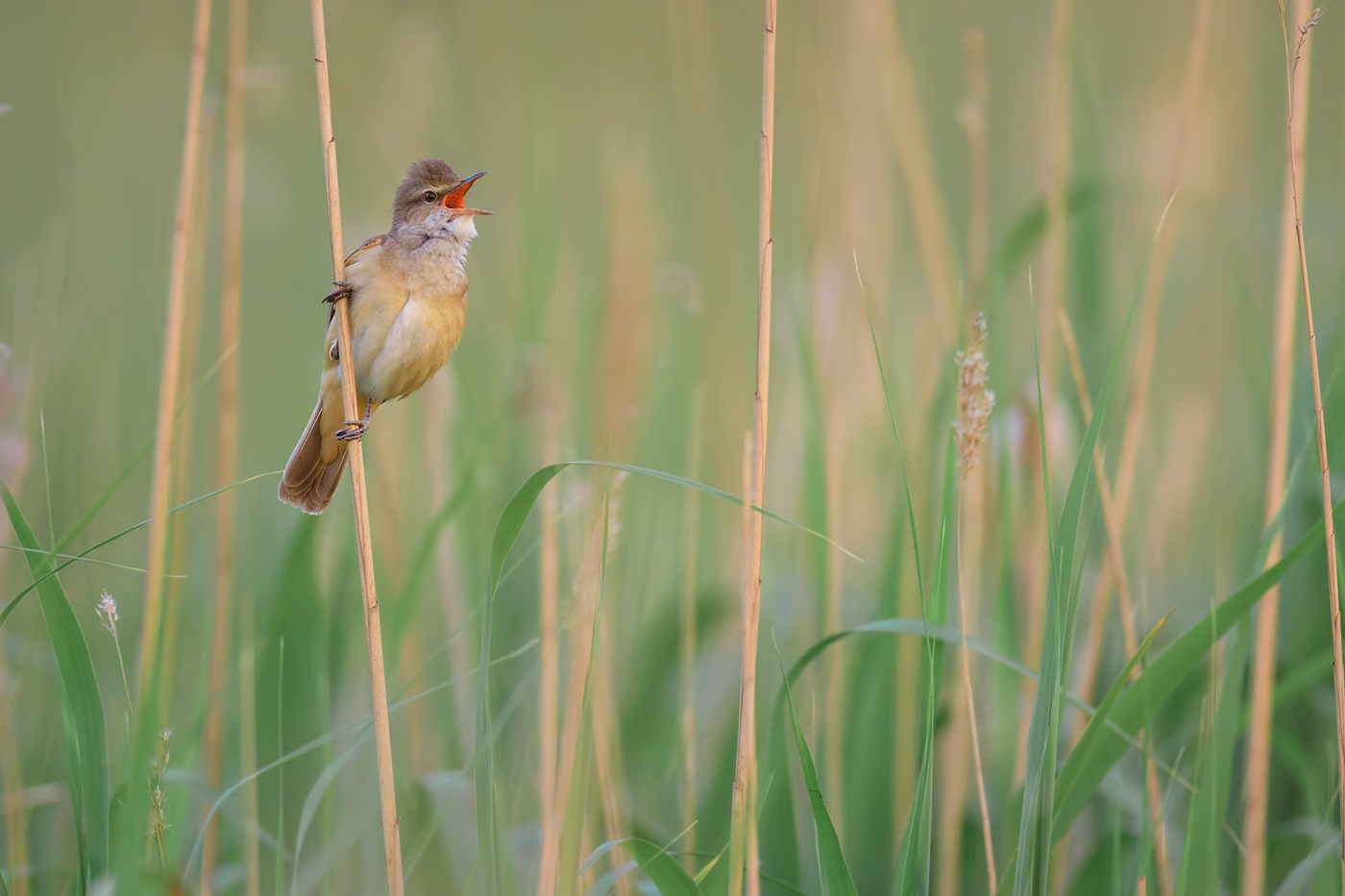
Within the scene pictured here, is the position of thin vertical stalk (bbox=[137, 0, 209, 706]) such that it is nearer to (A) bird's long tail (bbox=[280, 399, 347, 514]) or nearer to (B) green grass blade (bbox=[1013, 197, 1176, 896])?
(A) bird's long tail (bbox=[280, 399, 347, 514])

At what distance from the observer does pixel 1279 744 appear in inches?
76.3

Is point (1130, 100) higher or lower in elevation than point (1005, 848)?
higher

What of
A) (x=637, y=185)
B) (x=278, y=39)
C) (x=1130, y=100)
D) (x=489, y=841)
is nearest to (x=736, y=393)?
(x=637, y=185)

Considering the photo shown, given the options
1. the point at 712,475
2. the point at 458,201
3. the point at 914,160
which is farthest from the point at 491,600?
the point at 712,475

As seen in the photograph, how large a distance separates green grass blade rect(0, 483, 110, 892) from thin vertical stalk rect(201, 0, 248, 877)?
0.47 meters

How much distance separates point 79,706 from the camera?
127 centimetres

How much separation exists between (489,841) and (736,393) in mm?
1618

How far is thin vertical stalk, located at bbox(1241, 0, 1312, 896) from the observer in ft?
5.10

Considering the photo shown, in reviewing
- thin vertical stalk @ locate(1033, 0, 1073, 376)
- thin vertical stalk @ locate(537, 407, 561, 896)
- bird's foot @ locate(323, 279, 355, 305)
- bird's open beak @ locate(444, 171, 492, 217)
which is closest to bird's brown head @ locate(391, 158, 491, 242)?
bird's open beak @ locate(444, 171, 492, 217)

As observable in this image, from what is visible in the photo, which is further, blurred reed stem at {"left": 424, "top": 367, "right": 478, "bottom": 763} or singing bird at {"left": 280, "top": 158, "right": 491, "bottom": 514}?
blurred reed stem at {"left": 424, "top": 367, "right": 478, "bottom": 763}

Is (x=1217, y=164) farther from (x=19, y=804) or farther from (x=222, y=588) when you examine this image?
(x=19, y=804)

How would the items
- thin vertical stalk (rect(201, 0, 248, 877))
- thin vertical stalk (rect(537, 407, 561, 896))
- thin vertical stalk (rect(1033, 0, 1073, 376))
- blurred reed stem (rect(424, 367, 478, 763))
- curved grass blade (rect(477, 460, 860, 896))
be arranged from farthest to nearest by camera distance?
blurred reed stem (rect(424, 367, 478, 763)) < thin vertical stalk (rect(1033, 0, 1073, 376)) < thin vertical stalk (rect(201, 0, 248, 877)) < thin vertical stalk (rect(537, 407, 561, 896)) < curved grass blade (rect(477, 460, 860, 896))

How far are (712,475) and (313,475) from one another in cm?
138

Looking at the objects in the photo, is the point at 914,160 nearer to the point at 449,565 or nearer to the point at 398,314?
the point at 398,314
